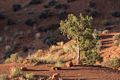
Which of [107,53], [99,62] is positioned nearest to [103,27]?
[107,53]

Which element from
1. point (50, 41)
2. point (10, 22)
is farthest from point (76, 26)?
point (10, 22)

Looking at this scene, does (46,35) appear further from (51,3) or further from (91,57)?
(91,57)

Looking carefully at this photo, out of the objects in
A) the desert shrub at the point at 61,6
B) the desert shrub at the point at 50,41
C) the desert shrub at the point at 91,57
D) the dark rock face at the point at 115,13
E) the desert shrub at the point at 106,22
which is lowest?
the desert shrub at the point at 91,57

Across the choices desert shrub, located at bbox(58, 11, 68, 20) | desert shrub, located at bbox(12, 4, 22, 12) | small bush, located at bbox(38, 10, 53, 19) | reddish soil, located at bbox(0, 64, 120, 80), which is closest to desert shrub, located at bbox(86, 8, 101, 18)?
desert shrub, located at bbox(58, 11, 68, 20)

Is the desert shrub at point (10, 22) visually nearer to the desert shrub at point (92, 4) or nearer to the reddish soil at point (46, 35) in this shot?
the reddish soil at point (46, 35)

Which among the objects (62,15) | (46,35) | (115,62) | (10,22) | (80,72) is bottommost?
(80,72)

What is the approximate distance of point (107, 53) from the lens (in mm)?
36281

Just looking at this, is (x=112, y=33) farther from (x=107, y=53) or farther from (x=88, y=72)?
(x=88, y=72)

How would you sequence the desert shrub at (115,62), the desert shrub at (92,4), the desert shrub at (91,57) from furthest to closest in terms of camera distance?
1. the desert shrub at (92,4)
2. the desert shrub at (115,62)
3. the desert shrub at (91,57)

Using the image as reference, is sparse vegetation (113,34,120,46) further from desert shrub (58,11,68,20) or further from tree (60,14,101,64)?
desert shrub (58,11,68,20)

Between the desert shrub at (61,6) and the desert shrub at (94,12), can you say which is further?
the desert shrub at (61,6)

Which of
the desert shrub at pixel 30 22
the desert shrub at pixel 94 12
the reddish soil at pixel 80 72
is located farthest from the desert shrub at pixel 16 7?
the reddish soil at pixel 80 72

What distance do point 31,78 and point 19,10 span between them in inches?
1307

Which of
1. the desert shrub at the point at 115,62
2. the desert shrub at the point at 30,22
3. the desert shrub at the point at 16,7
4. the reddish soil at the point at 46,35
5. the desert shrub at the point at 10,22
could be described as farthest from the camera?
the desert shrub at the point at 16,7
